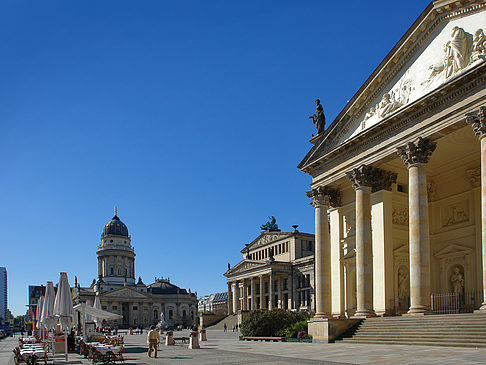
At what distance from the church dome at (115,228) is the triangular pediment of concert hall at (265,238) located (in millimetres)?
79740

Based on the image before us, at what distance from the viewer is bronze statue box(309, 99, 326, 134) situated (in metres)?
37.7

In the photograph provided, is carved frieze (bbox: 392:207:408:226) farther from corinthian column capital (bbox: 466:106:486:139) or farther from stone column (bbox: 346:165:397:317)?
corinthian column capital (bbox: 466:106:486:139)

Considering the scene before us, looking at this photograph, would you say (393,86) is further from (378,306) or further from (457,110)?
(378,306)

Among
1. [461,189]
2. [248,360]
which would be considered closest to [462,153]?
[461,189]

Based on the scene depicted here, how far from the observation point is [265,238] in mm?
116688

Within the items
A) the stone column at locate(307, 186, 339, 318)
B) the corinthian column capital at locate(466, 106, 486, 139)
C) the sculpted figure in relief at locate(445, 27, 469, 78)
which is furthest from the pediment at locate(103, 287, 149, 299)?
the corinthian column capital at locate(466, 106, 486, 139)

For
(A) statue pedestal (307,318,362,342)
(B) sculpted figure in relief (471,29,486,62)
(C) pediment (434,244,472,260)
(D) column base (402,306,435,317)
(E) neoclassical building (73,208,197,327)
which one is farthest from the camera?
(E) neoclassical building (73,208,197,327)

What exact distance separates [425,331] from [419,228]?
5372mm

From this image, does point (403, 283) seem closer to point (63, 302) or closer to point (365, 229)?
point (365, 229)

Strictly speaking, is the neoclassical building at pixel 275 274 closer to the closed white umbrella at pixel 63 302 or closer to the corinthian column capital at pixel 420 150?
the corinthian column capital at pixel 420 150

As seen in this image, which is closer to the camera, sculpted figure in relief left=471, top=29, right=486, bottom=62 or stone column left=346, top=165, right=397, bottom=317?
sculpted figure in relief left=471, top=29, right=486, bottom=62

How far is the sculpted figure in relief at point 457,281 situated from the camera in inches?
1260

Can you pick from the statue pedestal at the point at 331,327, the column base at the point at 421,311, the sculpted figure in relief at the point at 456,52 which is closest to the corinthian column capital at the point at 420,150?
the sculpted figure in relief at the point at 456,52

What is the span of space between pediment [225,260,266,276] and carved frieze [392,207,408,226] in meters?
74.8
